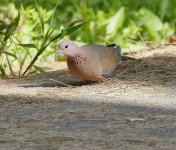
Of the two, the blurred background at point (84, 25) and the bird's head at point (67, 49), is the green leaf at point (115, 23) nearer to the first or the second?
the blurred background at point (84, 25)

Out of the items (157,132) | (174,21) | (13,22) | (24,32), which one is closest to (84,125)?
(157,132)

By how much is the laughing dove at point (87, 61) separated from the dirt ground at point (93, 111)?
0.34ft

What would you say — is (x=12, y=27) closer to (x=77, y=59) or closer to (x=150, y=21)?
(x=77, y=59)

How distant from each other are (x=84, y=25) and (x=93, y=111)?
4.47m

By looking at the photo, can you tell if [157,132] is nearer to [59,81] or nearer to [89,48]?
[89,48]

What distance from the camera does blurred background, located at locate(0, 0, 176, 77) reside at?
668 cm

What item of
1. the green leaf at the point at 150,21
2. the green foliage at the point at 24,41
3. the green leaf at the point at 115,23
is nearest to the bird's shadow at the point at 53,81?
the green foliage at the point at 24,41

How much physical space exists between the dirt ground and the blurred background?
763 mm

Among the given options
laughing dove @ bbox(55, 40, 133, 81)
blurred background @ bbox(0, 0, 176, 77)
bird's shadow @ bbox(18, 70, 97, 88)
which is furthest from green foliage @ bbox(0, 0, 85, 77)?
laughing dove @ bbox(55, 40, 133, 81)

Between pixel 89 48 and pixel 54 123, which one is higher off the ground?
pixel 89 48

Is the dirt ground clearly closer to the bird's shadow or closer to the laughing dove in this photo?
the bird's shadow

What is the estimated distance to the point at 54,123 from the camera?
4074mm

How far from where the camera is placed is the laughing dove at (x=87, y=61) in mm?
5098

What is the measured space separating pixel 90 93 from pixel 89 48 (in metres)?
0.45
